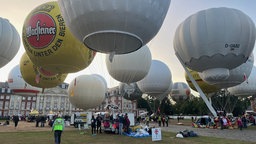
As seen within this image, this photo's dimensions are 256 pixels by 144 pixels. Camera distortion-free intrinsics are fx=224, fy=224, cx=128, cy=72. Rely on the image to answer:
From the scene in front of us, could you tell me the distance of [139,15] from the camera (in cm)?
738

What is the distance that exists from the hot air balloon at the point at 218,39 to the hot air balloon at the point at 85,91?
31.1 ft

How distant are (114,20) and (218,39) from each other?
11.3m

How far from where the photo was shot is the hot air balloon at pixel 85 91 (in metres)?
20.9

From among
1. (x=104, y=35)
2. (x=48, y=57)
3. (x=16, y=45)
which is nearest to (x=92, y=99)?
(x=16, y=45)

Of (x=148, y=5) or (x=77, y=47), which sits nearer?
(x=148, y=5)

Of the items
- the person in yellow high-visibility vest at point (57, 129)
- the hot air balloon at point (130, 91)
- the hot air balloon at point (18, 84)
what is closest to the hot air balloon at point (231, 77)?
the person in yellow high-visibility vest at point (57, 129)

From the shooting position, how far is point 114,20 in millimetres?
7359

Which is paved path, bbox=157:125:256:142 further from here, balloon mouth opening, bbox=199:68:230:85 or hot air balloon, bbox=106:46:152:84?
hot air balloon, bbox=106:46:152:84

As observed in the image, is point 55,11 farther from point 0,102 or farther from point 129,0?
point 0,102

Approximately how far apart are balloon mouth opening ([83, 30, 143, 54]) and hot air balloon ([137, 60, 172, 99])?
19.2 metres

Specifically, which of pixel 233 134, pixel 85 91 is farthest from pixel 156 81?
pixel 233 134

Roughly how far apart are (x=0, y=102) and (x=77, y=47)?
111962 millimetres

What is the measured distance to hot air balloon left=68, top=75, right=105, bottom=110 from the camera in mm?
20938

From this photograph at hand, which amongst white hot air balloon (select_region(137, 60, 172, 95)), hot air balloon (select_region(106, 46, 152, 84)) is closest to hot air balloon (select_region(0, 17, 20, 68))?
hot air balloon (select_region(106, 46, 152, 84))
